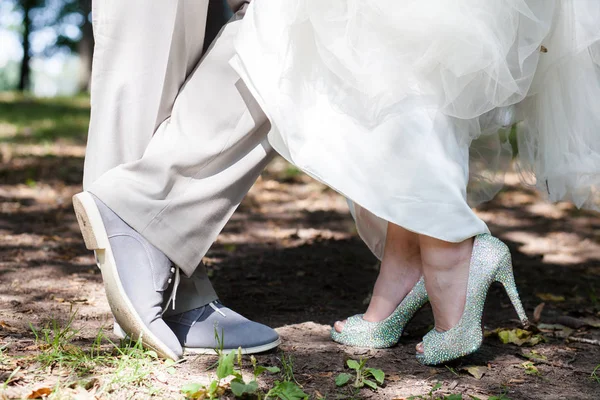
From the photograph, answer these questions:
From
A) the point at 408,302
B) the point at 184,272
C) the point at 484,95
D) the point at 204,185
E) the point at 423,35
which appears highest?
the point at 423,35

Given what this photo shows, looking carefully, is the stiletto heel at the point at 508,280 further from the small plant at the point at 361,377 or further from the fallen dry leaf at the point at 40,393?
the fallen dry leaf at the point at 40,393

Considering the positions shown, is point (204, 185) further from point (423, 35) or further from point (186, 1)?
point (423, 35)

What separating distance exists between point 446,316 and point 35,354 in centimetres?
106

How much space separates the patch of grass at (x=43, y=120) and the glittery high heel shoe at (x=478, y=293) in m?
4.77

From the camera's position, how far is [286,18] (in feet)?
5.62

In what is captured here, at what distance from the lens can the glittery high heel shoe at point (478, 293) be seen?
1747mm

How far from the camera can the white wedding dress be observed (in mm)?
1658

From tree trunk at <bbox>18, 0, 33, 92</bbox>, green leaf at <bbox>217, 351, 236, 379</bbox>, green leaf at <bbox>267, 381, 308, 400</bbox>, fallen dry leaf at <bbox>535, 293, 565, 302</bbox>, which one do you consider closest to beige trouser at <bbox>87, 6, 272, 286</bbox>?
green leaf at <bbox>217, 351, 236, 379</bbox>

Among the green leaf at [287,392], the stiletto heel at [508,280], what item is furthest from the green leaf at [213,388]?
the stiletto heel at [508,280]

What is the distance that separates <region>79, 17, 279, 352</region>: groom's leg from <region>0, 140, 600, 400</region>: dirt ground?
0.15 m

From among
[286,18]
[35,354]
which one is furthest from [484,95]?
[35,354]

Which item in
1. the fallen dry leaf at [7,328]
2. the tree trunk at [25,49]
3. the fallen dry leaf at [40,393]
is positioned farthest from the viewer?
the tree trunk at [25,49]

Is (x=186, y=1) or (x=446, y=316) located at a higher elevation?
(x=186, y=1)

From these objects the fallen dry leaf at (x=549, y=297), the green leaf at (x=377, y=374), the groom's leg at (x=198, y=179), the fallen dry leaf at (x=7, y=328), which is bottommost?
the fallen dry leaf at (x=549, y=297)
